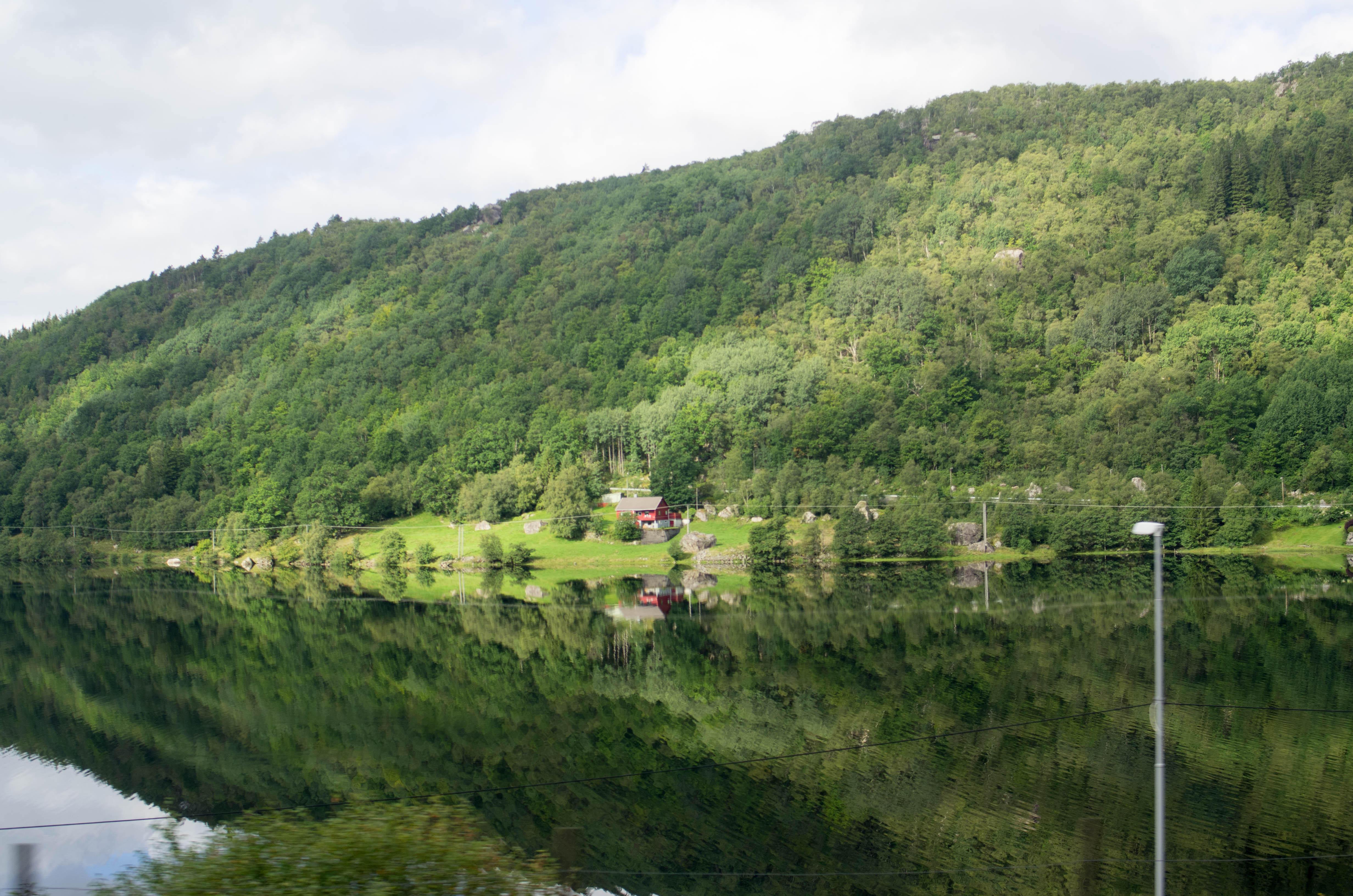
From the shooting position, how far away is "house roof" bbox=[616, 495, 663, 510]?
78062 mm

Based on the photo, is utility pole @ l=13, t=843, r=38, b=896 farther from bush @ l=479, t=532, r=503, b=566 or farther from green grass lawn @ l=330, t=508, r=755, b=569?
bush @ l=479, t=532, r=503, b=566

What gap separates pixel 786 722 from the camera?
2748cm

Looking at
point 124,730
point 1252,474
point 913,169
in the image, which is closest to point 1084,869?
point 124,730

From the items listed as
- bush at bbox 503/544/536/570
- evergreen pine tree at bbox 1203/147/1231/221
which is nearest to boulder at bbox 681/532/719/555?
bush at bbox 503/544/536/570

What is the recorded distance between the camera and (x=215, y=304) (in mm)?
179750

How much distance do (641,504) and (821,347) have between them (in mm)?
38347

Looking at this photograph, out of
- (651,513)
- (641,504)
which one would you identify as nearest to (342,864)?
(651,513)

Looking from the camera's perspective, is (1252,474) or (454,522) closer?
(1252,474)

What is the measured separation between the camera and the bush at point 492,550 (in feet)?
251

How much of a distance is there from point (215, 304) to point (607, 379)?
10214 centimetres

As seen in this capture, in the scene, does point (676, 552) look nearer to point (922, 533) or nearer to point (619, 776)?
point (922, 533)

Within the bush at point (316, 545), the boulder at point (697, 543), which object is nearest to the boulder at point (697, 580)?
the boulder at point (697, 543)

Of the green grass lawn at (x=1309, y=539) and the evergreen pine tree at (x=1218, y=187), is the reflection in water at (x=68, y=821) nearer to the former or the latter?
the green grass lawn at (x=1309, y=539)

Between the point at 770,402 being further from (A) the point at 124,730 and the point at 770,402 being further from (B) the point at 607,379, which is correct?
(A) the point at 124,730
